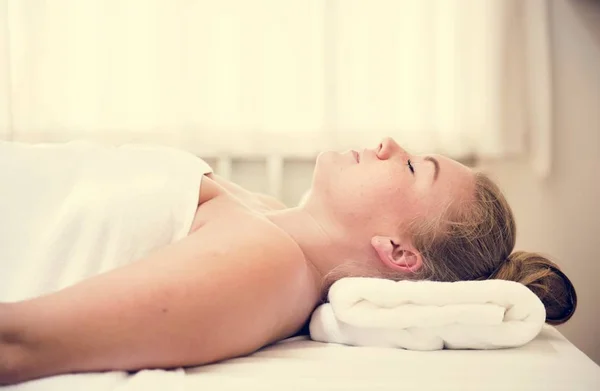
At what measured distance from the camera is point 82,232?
3.18 ft

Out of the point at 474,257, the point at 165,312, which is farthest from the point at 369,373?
the point at 474,257

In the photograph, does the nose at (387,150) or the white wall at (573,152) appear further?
the white wall at (573,152)

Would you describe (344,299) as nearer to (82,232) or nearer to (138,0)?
(82,232)

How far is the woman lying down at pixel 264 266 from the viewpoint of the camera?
0.74 meters

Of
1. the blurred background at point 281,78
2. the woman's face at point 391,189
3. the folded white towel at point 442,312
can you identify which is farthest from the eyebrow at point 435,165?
the blurred background at point 281,78

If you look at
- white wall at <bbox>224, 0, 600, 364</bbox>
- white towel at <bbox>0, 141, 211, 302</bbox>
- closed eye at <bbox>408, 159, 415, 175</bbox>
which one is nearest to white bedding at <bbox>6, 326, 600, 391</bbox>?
white towel at <bbox>0, 141, 211, 302</bbox>

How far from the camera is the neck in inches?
44.6

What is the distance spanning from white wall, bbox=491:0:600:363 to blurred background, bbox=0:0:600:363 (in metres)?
0.03

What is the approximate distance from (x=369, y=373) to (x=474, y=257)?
1.26 ft

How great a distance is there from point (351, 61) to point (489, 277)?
0.86 m

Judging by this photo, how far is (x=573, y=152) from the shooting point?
1.80 meters

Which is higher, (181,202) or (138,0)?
(138,0)

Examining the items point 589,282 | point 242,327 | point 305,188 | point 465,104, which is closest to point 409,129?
point 465,104

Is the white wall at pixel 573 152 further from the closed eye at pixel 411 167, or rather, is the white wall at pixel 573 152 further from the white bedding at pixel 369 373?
the white bedding at pixel 369 373
